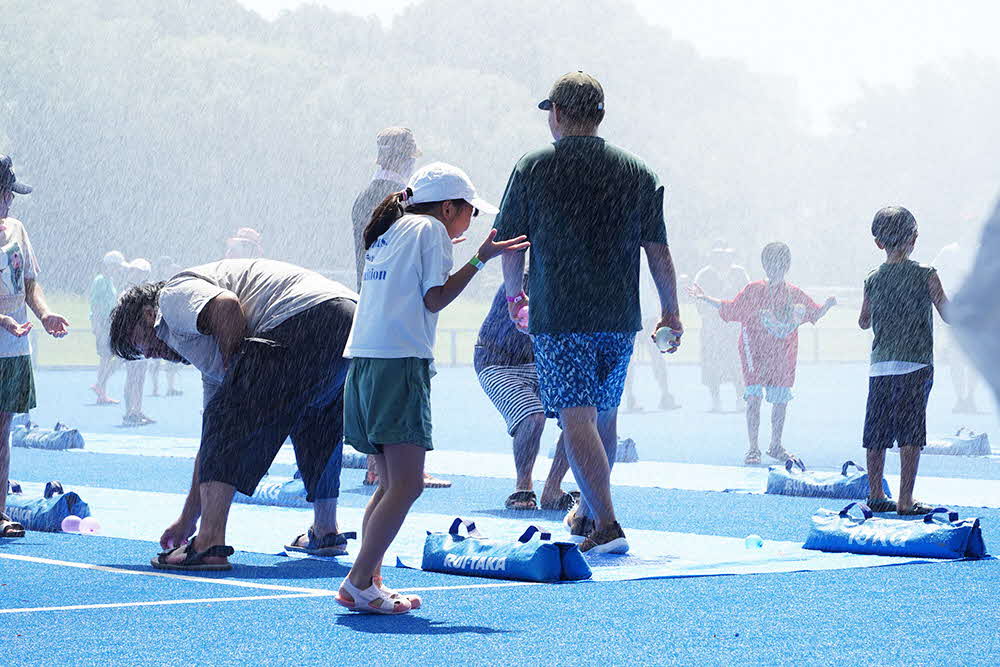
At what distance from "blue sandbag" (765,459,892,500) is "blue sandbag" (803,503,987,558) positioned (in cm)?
218

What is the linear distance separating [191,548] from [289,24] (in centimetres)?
6706

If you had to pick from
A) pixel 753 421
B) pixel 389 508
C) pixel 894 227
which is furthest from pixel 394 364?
pixel 753 421

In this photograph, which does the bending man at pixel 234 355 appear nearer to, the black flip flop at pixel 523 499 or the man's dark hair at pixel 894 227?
the black flip flop at pixel 523 499

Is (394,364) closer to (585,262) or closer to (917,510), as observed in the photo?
(585,262)

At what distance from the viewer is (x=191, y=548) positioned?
6090mm

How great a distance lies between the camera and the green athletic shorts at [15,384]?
717 cm

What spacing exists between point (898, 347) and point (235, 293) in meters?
3.54

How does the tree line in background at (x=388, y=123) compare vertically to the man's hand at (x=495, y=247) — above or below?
above

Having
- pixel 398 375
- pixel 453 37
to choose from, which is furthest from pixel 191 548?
pixel 453 37

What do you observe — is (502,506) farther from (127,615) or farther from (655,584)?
(127,615)

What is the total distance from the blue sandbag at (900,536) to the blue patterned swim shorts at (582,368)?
1.02 metres

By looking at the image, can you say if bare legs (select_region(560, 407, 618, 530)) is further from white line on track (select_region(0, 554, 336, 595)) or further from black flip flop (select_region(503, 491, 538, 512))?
black flip flop (select_region(503, 491, 538, 512))

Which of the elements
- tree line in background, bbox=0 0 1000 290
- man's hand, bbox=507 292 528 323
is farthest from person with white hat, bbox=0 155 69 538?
tree line in background, bbox=0 0 1000 290

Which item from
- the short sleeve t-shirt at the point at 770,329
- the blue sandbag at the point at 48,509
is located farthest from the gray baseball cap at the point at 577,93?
the short sleeve t-shirt at the point at 770,329
